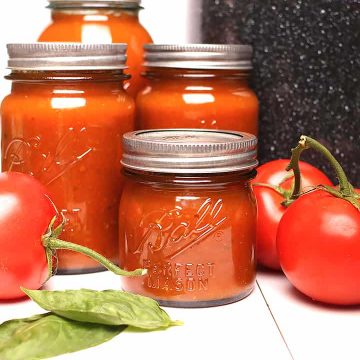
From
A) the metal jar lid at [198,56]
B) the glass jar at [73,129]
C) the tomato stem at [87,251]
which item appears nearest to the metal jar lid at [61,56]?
the glass jar at [73,129]

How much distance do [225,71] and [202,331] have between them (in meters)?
0.43

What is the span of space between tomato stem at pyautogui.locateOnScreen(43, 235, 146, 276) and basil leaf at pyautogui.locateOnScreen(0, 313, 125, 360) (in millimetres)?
88

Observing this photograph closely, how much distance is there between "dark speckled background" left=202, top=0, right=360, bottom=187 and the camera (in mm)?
1421

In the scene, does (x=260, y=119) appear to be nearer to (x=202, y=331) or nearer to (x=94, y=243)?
(x=94, y=243)

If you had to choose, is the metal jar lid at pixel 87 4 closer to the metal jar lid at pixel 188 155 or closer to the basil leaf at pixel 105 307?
the metal jar lid at pixel 188 155

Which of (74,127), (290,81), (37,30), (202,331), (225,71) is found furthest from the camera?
(37,30)

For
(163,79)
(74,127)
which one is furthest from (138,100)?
(74,127)

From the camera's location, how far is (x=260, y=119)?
1.47 metres

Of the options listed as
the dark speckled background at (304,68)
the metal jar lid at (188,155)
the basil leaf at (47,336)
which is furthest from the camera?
the dark speckled background at (304,68)

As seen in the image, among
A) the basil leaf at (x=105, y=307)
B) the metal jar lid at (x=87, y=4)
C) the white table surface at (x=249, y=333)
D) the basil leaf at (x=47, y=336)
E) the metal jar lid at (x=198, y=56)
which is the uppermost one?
the metal jar lid at (x=87, y=4)

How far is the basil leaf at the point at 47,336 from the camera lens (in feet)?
3.19

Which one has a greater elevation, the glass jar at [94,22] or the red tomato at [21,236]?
the glass jar at [94,22]

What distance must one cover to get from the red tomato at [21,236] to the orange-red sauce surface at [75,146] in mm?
77

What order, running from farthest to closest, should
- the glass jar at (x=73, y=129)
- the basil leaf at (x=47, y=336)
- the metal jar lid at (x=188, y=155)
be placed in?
1. the glass jar at (x=73, y=129)
2. the metal jar lid at (x=188, y=155)
3. the basil leaf at (x=47, y=336)
